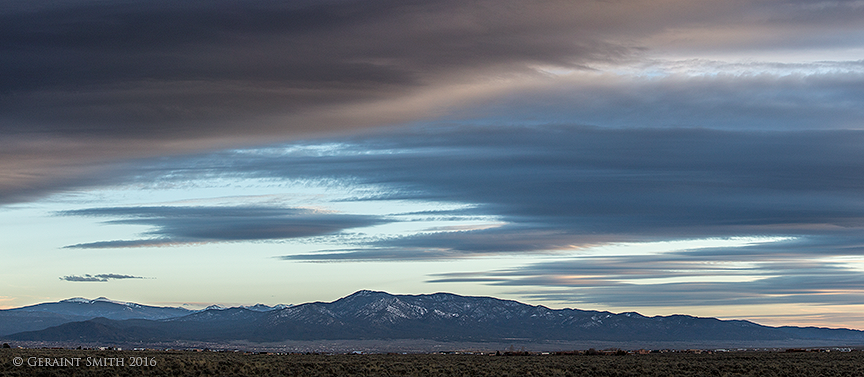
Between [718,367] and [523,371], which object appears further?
[718,367]

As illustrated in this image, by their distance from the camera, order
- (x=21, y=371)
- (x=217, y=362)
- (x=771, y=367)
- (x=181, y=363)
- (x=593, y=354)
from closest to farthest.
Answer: (x=21, y=371), (x=181, y=363), (x=217, y=362), (x=771, y=367), (x=593, y=354)

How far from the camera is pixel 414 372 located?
202ft

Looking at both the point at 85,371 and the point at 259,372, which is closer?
the point at 85,371

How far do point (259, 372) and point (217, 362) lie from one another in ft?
19.7

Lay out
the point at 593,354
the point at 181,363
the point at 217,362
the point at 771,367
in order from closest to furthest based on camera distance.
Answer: the point at 181,363, the point at 217,362, the point at 771,367, the point at 593,354

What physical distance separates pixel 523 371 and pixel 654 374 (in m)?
9.82

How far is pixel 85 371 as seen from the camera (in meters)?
55.6

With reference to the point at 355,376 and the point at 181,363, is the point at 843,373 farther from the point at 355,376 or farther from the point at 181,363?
the point at 181,363

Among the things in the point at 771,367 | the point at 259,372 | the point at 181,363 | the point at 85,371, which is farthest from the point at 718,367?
the point at 85,371

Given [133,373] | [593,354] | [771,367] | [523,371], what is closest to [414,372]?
[523,371]

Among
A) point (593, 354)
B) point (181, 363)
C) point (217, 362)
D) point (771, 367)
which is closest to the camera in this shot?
point (181, 363)

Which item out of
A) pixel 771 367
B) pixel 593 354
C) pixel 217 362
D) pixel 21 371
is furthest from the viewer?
pixel 593 354

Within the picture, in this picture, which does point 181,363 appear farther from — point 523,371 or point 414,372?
point 523,371

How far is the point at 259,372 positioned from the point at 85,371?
38.5ft
